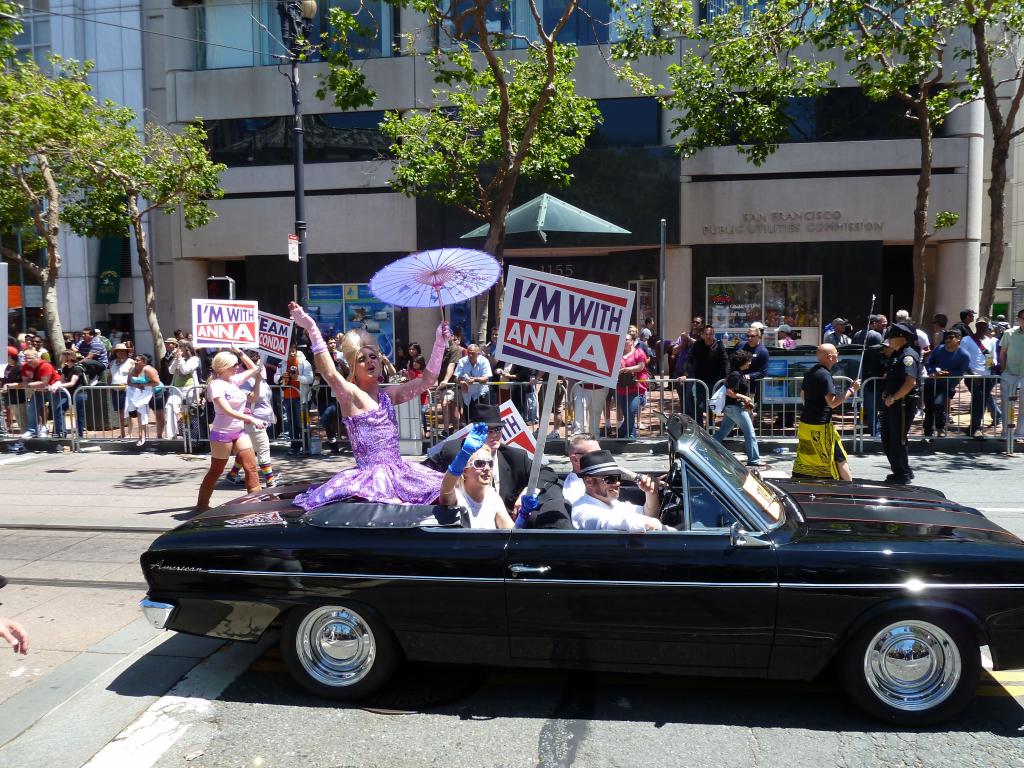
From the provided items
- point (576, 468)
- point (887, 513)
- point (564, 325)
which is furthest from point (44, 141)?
point (887, 513)

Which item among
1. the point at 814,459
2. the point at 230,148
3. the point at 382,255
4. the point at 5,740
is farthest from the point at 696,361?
the point at 230,148

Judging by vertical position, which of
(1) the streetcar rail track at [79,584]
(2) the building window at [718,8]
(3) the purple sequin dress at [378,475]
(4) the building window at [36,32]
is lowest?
(1) the streetcar rail track at [79,584]

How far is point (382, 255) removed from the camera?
72.8ft

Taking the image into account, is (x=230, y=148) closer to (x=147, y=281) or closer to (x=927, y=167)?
(x=147, y=281)

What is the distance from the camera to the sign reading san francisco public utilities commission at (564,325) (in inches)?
208

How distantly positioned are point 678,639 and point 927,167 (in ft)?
41.5

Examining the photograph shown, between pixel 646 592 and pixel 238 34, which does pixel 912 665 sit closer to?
pixel 646 592

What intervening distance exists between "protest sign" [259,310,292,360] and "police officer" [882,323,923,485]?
666 cm

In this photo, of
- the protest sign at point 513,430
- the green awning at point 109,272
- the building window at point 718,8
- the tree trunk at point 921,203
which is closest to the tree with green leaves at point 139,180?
the green awning at point 109,272

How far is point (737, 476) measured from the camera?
14.6ft

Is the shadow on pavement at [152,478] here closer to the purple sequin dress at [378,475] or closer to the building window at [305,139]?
the purple sequin dress at [378,475]

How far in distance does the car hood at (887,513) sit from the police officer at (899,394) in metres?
3.47

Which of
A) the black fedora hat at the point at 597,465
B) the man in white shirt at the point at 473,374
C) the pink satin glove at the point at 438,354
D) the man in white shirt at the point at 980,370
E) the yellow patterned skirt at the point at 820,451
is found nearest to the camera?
the black fedora hat at the point at 597,465

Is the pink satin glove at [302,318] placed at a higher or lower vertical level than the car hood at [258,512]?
higher
